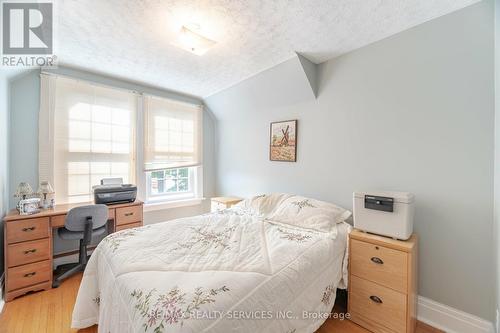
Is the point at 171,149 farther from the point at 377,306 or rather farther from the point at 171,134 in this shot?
the point at 377,306

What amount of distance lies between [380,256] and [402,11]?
191cm

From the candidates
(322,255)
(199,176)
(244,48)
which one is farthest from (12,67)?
(322,255)

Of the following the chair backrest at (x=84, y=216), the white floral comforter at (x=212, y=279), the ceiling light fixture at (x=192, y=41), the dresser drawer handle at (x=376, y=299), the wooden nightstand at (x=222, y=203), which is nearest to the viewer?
the white floral comforter at (x=212, y=279)

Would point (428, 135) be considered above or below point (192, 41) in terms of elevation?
below

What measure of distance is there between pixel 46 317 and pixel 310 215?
8.17 ft

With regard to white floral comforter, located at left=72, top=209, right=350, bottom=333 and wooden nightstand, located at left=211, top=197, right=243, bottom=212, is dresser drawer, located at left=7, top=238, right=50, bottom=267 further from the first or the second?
wooden nightstand, located at left=211, top=197, right=243, bottom=212

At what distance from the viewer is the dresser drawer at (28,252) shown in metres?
1.90

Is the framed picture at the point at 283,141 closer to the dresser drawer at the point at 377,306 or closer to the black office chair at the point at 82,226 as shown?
the dresser drawer at the point at 377,306

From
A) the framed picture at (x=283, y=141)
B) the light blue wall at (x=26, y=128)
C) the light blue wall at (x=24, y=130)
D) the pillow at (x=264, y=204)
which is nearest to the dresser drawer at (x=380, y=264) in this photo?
the pillow at (x=264, y=204)

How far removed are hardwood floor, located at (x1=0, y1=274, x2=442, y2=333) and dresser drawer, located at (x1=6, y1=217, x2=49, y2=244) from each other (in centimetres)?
57

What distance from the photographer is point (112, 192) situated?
100 inches

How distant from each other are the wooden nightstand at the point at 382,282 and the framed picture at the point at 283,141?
4.31 feet

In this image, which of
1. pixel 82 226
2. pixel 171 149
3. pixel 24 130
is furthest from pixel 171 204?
pixel 24 130

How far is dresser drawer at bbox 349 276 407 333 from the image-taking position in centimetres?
148
